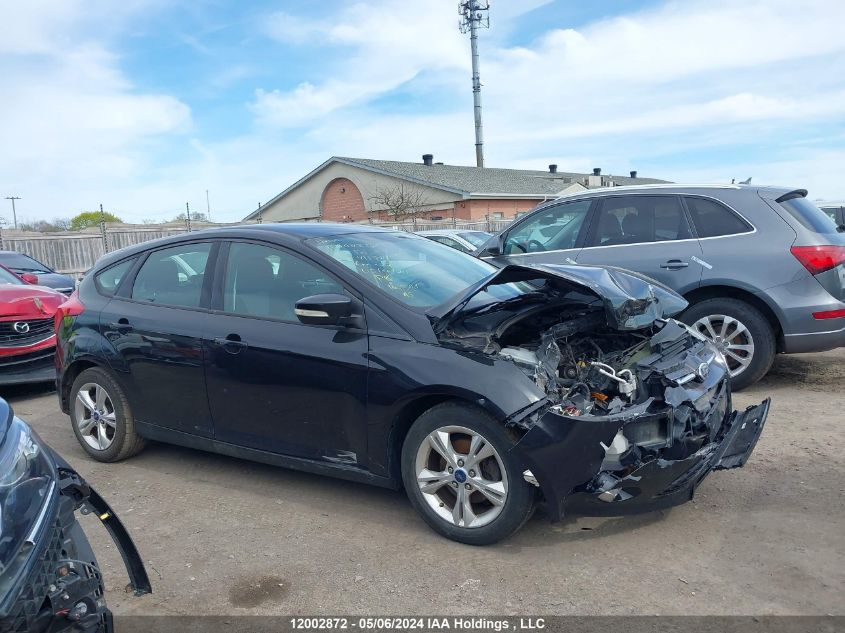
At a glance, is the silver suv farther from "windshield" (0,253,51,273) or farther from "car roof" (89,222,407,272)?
"windshield" (0,253,51,273)

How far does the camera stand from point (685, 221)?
624 centimetres

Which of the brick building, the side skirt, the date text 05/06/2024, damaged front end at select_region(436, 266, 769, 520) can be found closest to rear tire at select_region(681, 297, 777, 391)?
damaged front end at select_region(436, 266, 769, 520)

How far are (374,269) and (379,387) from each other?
2.58 ft

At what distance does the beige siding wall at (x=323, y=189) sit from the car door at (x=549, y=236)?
27.9 m

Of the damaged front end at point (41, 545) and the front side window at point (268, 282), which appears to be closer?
the damaged front end at point (41, 545)

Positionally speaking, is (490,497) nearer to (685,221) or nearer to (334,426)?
(334,426)

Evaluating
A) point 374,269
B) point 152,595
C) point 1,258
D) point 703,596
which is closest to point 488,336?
point 374,269

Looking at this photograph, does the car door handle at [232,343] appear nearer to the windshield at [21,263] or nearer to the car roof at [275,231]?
the car roof at [275,231]

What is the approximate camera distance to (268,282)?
14.1ft

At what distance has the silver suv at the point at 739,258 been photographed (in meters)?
5.64

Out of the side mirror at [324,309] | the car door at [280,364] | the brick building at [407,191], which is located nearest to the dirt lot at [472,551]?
the car door at [280,364]

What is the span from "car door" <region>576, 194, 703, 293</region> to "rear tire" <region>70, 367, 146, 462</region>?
4.20 meters

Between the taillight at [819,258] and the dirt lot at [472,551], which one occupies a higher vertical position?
the taillight at [819,258]

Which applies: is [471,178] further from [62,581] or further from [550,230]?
[62,581]
